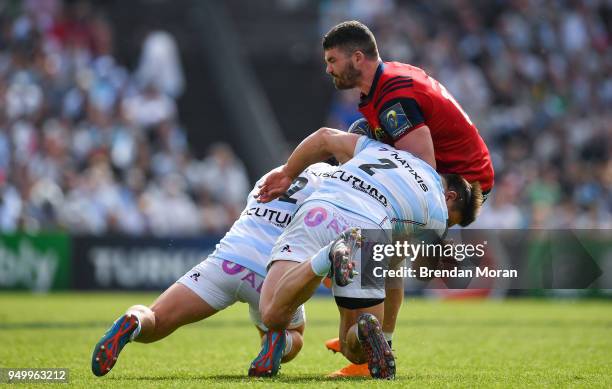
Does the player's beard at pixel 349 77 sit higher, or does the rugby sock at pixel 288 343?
the player's beard at pixel 349 77

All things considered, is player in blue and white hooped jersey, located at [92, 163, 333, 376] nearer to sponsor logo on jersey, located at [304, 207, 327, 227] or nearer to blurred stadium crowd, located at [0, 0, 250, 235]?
sponsor logo on jersey, located at [304, 207, 327, 227]

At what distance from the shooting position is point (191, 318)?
759cm

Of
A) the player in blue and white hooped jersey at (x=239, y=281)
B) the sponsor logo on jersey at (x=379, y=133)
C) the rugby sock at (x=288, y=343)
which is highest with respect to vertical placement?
the sponsor logo on jersey at (x=379, y=133)

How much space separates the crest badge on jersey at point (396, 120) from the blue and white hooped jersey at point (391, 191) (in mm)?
220

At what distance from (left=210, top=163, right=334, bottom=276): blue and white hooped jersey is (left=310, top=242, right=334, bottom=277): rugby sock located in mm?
1024

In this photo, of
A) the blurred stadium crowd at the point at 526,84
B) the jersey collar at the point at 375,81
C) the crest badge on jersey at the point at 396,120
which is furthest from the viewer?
the blurred stadium crowd at the point at 526,84

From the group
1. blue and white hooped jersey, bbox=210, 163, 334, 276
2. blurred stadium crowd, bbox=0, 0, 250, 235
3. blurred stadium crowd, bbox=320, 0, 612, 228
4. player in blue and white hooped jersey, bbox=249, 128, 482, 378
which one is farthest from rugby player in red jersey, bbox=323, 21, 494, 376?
blurred stadium crowd, bbox=0, 0, 250, 235

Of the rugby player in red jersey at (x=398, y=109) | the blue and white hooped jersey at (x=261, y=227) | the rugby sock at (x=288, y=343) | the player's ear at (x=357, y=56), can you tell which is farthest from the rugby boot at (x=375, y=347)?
the player's ear at (x=357, y=56)

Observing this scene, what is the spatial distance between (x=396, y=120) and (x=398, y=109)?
0.24 ft

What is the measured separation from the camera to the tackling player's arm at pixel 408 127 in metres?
7.35

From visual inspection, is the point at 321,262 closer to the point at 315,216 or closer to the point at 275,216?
the point at 315,216

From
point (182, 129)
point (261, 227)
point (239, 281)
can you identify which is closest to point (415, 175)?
point (261, 227)

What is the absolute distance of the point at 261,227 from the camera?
7762 millimetres

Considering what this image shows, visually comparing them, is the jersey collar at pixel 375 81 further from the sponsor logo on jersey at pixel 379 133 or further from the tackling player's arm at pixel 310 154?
the tackling player's arm at pixel 310 154
